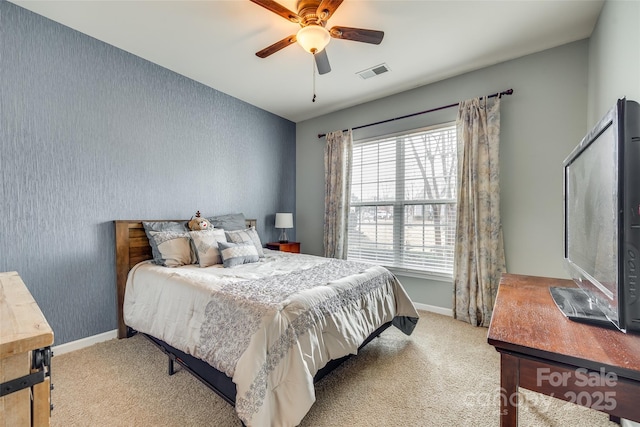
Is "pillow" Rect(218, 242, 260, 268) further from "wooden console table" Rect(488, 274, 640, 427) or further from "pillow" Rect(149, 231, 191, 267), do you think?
"wooden console table" Rect(488, 274, 640, 427)

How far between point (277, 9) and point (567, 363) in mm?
2278

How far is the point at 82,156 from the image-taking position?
2436 mm

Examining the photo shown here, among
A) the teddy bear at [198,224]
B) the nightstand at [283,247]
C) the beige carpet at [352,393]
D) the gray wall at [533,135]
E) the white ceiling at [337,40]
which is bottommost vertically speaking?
the beige carpet at [352,393]

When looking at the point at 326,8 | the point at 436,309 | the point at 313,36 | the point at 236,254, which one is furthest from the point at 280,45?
the point at 436,309

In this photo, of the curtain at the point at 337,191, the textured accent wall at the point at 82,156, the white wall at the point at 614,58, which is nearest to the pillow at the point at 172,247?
the textured accent wall at the point at 82,156

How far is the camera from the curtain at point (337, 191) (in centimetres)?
395

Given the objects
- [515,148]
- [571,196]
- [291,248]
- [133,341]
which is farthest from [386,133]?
[133,341]

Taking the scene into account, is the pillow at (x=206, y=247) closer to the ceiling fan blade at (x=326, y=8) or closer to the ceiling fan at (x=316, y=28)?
the ceiling fan at (x=316, y=28)

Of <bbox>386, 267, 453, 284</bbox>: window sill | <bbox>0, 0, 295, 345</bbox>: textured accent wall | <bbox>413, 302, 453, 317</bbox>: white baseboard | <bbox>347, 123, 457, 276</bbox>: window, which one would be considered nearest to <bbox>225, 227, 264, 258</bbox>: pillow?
<bbox>0, 0, 295, 345</bbox>: textured accent wall

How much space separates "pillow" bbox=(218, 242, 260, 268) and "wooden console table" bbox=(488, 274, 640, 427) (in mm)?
2123

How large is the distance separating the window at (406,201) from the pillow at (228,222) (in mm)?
1561

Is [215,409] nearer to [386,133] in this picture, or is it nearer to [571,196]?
[571,196]

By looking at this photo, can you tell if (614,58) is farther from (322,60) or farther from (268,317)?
(268,317)

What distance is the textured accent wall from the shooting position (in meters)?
→ 2.13
